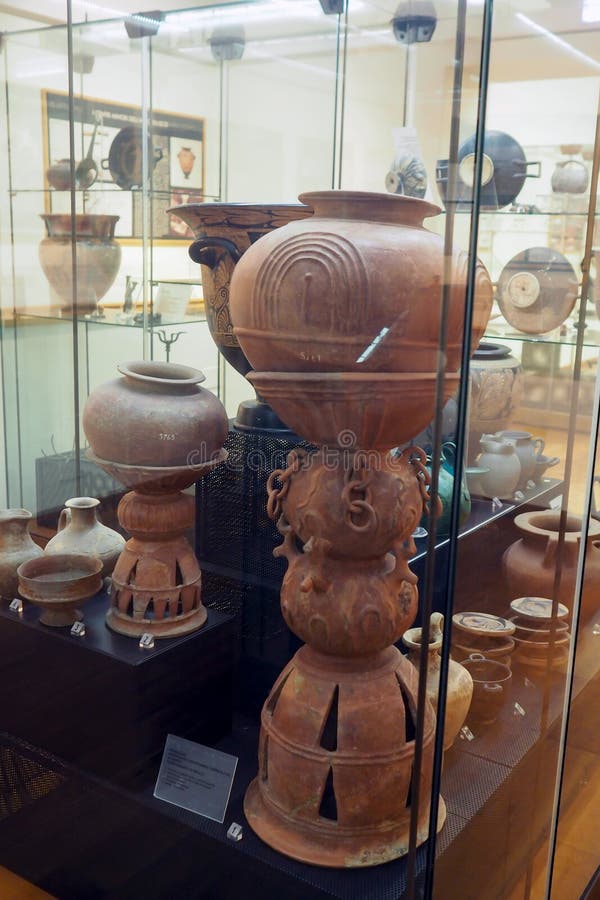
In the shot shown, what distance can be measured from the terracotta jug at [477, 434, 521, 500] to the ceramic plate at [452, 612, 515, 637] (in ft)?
0.62

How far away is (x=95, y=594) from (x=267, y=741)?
0.51m

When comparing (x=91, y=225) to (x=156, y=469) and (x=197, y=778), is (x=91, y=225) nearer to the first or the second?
(x=156, y=469)

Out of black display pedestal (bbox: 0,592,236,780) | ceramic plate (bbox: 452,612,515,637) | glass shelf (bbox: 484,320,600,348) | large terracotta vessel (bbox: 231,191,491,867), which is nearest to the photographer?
ceramic plate (bbox: 452,612,515,637)

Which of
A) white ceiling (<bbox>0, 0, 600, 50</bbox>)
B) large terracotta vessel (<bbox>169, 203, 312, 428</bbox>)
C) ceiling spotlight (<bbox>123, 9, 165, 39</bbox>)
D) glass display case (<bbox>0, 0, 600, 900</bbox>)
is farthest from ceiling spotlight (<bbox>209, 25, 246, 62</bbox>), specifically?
large terracotta vessel (<bbox>169, 203, 312, 428</bbox>)

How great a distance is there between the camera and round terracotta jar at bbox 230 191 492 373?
1104 millimetres

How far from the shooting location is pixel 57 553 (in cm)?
181

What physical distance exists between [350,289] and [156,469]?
0.65 metres

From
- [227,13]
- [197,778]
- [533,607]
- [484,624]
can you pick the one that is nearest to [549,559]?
[533,607]

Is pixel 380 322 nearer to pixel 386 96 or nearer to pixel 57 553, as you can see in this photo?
pixel 386 96

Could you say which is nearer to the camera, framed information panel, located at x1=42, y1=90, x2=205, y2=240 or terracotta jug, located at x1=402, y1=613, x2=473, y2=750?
terracotta jug, located at x1=402, y1=613, x2=473, y2=750

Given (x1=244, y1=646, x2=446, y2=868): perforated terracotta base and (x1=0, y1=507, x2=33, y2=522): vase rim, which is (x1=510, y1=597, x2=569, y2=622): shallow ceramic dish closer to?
(x1=244, y1=646, x2=446, y2=868): perforated terracotta base

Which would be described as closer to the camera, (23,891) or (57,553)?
(23,891)

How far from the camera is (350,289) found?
1115 millimetres

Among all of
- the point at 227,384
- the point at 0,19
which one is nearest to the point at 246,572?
the point at 227,384
